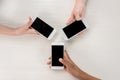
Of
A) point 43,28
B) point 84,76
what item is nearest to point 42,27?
point 43,28

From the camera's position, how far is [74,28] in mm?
947

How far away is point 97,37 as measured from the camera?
0.98 m

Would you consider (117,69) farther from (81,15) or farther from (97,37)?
(81,15)

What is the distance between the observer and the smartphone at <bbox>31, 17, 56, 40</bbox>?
3.14ft

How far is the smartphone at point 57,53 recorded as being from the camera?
0.91 metres

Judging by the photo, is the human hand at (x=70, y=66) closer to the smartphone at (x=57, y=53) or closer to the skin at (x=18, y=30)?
the smartphone at (x=57, y=53)

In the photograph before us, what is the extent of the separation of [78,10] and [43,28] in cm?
16

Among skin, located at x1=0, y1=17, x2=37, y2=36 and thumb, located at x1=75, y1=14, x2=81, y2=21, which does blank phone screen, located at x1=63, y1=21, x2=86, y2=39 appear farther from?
skin, located at x1=0, y1=17, x2=37, y2=36

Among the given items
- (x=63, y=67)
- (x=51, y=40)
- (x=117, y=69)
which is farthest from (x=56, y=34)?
(x=117, y=69)

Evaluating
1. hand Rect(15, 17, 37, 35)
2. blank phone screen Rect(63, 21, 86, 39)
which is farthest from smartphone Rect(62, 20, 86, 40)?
hand Rect(15, 17, 37, 35)

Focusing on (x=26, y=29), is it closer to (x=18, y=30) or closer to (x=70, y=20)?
(x=18, y=30)

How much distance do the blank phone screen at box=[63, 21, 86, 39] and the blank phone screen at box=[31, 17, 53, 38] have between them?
64 millimetres

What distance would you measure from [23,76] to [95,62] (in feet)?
0.92

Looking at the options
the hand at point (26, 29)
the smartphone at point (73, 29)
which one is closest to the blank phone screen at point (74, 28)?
the smartphone at point (73, 29)
